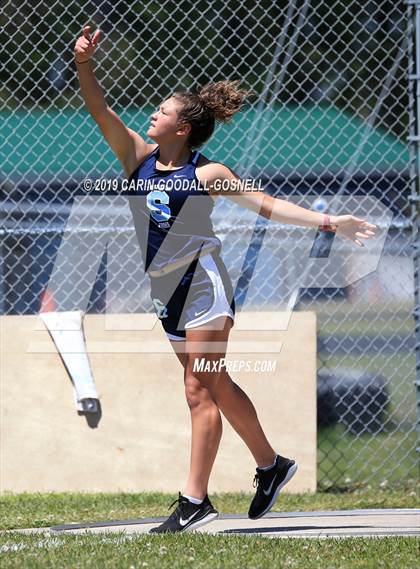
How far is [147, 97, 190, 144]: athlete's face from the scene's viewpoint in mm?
4328

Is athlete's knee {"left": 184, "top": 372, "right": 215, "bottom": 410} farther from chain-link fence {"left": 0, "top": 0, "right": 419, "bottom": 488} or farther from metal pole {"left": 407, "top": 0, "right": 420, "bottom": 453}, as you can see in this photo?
metal pole {"left": 407, "top": 0, "right": 420, "bottom": 453}

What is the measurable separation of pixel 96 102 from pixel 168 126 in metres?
0.35

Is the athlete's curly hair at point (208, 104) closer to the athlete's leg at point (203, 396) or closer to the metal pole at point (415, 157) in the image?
the athlete's leg at point (203, 396)

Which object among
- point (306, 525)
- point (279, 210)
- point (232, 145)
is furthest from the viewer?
point (232, 145)

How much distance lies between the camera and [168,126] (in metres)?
4.33

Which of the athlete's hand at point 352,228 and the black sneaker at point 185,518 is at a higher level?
the athlete's hand at point 352,228

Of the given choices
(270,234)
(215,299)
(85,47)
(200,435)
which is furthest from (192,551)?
(270,234)

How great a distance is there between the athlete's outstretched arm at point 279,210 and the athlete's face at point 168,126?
22 centimetres

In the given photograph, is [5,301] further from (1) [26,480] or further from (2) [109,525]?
(2) [109,525]

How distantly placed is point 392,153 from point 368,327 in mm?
1468

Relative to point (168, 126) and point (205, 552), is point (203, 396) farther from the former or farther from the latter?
point (168, 126)

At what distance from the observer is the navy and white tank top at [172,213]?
13.9 feet

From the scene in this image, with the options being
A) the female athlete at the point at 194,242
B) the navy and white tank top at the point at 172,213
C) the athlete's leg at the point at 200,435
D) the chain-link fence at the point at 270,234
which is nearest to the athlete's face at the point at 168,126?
the female athlete at the point at 194,242

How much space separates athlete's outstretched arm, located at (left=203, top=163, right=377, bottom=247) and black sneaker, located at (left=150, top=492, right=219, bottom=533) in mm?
1304
